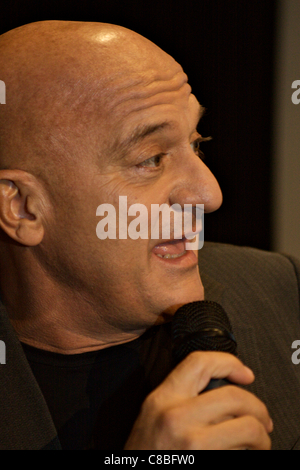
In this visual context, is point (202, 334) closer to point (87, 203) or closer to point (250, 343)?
point (87, 203)

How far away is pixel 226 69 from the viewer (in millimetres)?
2039

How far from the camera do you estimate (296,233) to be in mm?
2500

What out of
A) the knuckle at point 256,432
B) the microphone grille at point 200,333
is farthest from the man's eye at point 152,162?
the knuckle at point 256,432

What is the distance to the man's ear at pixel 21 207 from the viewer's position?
1109 millimetres

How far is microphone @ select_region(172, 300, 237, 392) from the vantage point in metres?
0.83

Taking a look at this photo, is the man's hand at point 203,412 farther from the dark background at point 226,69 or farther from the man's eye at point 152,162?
the dark background at point 226,69

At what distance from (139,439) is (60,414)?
373 millimetres

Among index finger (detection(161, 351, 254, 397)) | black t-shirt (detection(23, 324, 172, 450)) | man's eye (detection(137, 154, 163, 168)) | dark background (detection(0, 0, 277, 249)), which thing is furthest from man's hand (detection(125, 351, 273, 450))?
dark background (detection(0, 0, 277, 249))

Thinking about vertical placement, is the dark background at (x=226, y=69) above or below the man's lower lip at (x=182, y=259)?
above

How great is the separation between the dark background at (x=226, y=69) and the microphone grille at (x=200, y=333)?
122cm

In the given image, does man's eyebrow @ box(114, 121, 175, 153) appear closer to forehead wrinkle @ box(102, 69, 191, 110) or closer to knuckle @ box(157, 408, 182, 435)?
forehead wrinkle @ box(102, 69, 191, 110)

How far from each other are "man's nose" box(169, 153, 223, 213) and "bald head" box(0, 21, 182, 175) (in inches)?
7.9

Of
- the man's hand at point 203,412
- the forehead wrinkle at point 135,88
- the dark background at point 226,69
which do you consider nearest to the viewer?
the man's hand at point 203,412

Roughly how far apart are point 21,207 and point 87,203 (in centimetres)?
18
